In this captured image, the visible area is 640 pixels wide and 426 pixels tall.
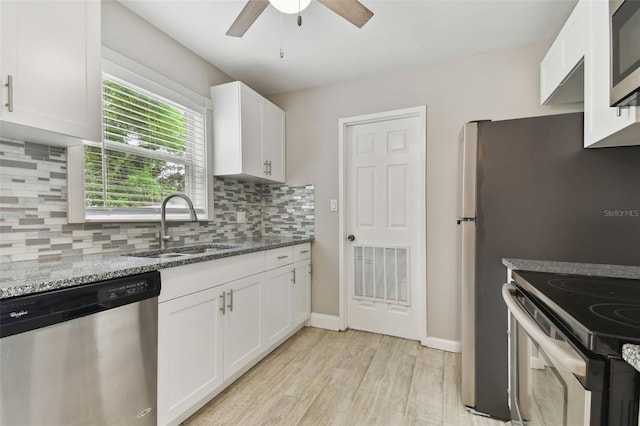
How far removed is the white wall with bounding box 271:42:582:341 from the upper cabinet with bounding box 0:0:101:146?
1.87 meters

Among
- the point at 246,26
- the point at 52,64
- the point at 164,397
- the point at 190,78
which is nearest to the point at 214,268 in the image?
the point at 164,397

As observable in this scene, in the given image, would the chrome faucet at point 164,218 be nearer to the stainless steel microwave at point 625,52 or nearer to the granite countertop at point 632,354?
the granite countertop at point 632,354

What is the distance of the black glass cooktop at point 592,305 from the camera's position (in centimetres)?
63

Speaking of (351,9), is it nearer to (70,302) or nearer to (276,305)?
(70,302)

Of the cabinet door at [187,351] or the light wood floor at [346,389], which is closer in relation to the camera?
the cabinet door at [187,351]

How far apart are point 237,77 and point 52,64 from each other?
1698 millimetres

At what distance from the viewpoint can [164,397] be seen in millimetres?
1409

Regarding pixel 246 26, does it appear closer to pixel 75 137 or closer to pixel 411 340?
pixel 75 137

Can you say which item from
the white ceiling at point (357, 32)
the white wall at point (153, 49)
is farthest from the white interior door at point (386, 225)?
the white wall at point (153, 49)

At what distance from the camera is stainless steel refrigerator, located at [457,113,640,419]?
1.42 m

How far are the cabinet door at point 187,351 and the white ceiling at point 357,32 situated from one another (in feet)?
5.91

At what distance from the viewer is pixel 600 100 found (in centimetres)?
125

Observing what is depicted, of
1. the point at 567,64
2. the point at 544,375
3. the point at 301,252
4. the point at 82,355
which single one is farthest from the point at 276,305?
the point at 567,64
